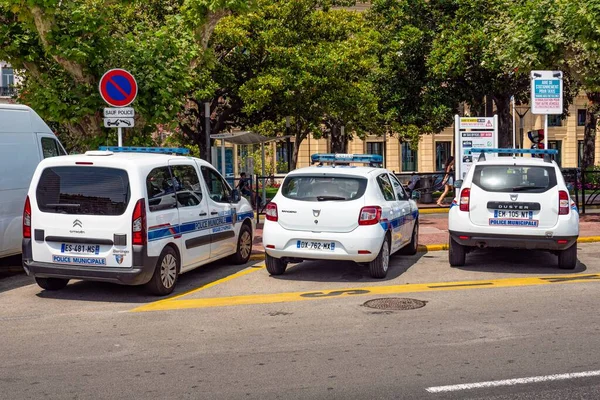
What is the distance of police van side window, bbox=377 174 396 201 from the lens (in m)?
11.0

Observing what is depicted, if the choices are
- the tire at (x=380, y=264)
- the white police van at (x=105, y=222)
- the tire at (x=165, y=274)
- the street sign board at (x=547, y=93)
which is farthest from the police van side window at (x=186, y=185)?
the street sign board at (x=547, y=93)

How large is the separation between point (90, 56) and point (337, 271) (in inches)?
243

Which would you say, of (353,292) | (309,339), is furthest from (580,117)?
Result: (309,339)

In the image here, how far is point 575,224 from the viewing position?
10.9 m

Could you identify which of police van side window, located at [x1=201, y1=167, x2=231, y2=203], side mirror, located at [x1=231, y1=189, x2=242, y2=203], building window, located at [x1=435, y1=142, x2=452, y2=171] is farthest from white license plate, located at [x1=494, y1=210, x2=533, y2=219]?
building window, located at [x1=435, y1=142, x2=452, y2=171]

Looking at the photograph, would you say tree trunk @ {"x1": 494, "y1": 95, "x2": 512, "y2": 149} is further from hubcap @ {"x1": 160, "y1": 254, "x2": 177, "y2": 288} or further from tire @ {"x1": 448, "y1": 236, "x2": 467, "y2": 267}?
hubcap @ {"x1": 160, "y1": 254, "x2": 177, "y2": 288}

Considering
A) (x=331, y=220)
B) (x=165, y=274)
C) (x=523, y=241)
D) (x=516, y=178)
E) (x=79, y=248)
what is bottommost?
(x=165, y=274)

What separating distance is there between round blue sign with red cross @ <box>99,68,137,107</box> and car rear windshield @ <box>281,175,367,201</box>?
3.44 metres

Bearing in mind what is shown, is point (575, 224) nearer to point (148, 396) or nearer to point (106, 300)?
point (106, 300)

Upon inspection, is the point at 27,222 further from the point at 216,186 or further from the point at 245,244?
the point at 245,244

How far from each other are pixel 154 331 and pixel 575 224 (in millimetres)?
6391

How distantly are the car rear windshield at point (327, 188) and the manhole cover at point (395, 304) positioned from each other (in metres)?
1.81

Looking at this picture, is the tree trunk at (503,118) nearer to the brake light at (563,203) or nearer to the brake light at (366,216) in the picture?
the brake light at (563,203)

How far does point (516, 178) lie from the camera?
36.1ft
